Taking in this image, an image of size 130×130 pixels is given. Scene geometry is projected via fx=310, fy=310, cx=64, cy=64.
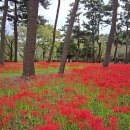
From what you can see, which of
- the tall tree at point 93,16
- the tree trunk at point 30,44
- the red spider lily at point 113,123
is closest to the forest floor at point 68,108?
the red spider lily at point 113,123

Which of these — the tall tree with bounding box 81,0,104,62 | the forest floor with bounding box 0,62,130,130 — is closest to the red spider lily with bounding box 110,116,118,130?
the forest floor with bounding box 0,62,130,130

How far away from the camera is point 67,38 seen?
18672 mm

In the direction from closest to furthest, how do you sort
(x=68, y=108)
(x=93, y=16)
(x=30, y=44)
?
(x=68, y=108)
(x=30, y=44)
(x=93, y=16)

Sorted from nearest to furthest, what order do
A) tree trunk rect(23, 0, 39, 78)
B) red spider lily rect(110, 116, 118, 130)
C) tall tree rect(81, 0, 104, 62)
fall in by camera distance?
red spider lily rect(110, 116, 118, 130), tree trunk rect(23, 0, 39, 78), tall tree rect(81, 0, 104, 62)

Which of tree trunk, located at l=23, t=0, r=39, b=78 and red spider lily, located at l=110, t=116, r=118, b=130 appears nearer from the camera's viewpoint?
red spider lily, located at l=110, t=116, r=118, b=130

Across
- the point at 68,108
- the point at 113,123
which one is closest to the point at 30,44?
the point at 68,108

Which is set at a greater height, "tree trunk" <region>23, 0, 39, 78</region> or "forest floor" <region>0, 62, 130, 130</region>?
"tree trunk" <region>23, 0, 39, 78</region>

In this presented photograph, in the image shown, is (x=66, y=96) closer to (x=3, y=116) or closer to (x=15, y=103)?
(x=15, y=103)

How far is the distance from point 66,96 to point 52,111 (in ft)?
7.77

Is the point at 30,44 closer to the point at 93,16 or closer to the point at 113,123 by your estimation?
the point at 113,123

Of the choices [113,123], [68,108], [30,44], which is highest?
[30,44]

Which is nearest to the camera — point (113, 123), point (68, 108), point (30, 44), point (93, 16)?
point (113, 123)

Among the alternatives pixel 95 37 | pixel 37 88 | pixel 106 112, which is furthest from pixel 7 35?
pixel 106 112

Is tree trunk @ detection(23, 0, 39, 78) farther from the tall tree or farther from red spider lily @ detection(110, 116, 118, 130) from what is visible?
the tall tree
